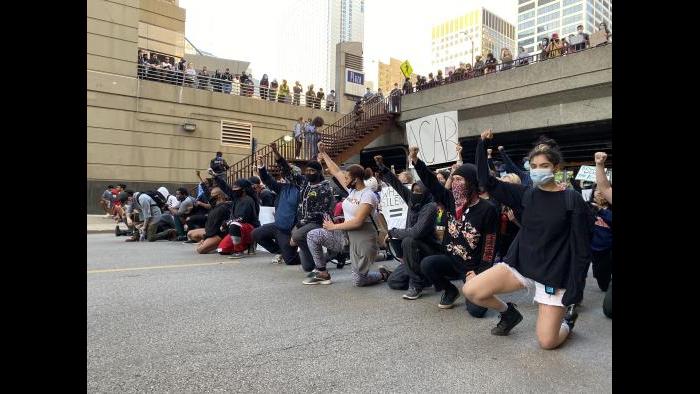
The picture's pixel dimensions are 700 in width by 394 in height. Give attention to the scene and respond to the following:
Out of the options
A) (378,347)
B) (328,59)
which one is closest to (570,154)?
(378,347)

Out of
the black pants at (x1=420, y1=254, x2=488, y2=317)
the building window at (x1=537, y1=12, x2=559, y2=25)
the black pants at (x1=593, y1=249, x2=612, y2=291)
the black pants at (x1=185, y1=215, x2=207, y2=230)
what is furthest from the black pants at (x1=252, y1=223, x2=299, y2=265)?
the building window at (x1=537, y1=12, x2=559, y2=25)

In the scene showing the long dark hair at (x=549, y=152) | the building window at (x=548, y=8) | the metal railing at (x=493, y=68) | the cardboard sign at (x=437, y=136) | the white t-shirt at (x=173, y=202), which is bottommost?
the white t-shirt at (x=173, y=202)

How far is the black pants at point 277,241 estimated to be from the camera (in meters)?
8.00

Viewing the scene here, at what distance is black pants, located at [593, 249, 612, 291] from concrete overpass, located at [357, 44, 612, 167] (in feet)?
39.7

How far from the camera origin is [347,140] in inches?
850

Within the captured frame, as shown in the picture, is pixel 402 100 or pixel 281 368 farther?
pixel 402 100

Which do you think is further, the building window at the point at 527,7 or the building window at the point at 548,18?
the building window at the point at 527,7

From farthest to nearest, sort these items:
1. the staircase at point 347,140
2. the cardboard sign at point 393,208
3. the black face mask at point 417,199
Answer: the staircase at point 347,140 < the cardboard sign at point 393,208 < the black face mask at point 417,199

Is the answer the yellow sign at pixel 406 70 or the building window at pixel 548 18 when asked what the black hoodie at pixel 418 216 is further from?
the building window at pixel 548 18

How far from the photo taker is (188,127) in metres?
21.7

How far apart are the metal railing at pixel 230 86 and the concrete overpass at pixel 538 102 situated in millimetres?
6277

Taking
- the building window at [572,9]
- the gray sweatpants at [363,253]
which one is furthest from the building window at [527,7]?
the gray sweatpants at [363,253]
